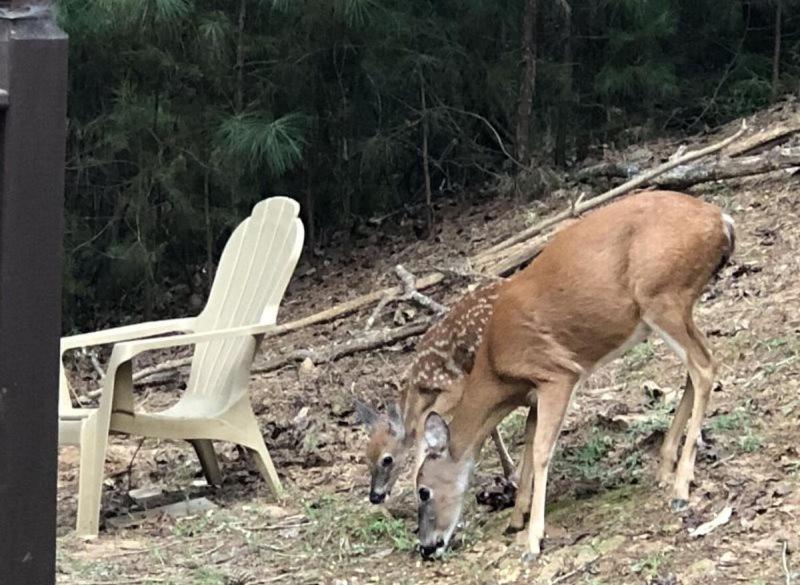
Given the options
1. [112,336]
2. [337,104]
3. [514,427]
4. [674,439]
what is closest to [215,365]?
[112,336]

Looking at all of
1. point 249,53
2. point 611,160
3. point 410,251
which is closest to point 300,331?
point 410,251

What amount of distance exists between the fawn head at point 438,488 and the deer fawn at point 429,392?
343 mm

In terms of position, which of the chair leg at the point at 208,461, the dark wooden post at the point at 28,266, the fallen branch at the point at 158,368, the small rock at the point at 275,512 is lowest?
the fallen branch at the point at 158,368

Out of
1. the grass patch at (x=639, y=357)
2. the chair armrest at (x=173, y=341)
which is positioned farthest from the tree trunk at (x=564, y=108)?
the chair armrest at (x=173, y=341)

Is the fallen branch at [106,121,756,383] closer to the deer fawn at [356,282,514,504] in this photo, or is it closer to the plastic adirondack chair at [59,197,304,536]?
the plastic adirondack chair at [59,197,304,536]

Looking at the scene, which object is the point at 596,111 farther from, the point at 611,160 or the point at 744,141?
the point at 744,141

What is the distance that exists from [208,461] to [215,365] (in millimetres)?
422

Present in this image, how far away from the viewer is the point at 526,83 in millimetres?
9242

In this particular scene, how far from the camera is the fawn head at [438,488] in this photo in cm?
448

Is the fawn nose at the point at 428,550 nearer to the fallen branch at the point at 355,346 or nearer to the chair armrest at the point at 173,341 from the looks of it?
the chair armrest at the point at 173,341

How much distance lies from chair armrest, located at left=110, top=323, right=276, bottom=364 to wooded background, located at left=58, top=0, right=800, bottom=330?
10.1 feet

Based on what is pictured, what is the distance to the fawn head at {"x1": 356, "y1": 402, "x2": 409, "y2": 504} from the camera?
5.00 meters

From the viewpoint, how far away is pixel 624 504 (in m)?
4.46

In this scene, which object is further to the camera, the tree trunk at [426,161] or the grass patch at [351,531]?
the tree trunk at [426,161]
